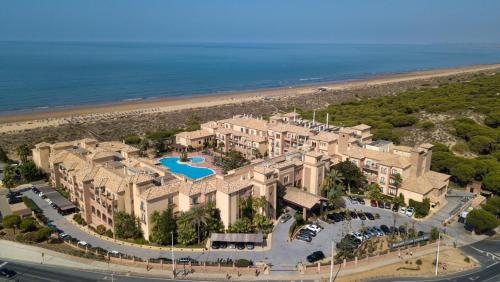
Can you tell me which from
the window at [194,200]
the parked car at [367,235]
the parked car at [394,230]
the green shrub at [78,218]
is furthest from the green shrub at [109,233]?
the parked car at [394,230]

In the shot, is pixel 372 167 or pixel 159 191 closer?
pixel 159 191

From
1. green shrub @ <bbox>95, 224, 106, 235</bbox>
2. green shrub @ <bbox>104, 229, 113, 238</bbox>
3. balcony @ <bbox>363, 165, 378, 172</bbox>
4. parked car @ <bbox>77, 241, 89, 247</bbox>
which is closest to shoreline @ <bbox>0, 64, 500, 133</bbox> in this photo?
green shrub @ <bbox>95, 224, 106, 235</bbox>

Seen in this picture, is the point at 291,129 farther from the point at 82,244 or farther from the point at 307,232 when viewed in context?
the point at 82,244

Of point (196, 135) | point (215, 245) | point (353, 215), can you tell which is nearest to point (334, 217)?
point (353, 215)

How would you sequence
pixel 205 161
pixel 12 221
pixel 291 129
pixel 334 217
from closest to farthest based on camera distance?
pixel 12 221, pixel 334 217, pixel 291 129, pixel 205 161

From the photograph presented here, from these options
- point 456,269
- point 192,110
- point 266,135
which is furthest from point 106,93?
point 456,269
